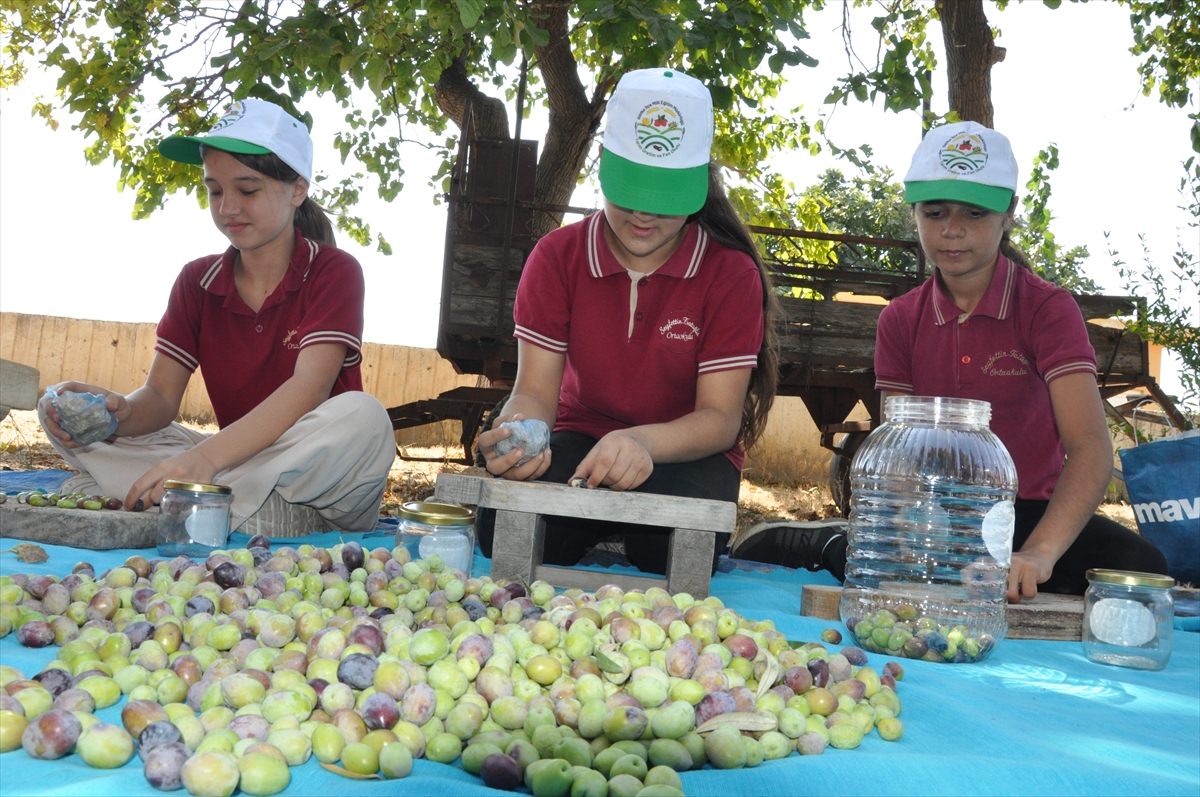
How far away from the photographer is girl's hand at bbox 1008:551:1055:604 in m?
2.46

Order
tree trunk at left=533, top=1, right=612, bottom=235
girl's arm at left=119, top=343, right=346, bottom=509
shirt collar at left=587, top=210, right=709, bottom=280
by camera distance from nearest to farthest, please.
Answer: girl's arm at left=119, top=343, right=346, bottom=509 < shirt collar at left=587, top=210, right=709, bottom=280 < tree trunk at left=533, top=1, right=612, bottom=235

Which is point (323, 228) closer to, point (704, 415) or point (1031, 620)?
point (704, 415)

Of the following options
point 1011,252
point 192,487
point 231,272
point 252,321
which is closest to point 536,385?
point 192,487

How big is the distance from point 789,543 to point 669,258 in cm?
140

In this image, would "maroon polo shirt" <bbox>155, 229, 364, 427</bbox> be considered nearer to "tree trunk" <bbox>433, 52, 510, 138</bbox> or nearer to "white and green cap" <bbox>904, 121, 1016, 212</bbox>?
"white and green cap" <bbox>904, 121, 1016, 212</bbox>

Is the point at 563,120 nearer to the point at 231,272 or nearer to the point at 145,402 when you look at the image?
the point at 231,272

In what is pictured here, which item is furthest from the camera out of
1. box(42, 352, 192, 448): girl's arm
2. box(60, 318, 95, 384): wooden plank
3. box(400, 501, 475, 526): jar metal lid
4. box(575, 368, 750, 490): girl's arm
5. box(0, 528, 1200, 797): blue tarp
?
Answer: box(60, 318, 95, 384): wooden plank

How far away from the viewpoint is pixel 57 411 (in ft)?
10.3

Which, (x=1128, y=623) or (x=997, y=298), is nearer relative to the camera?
(x=1128, y=623)

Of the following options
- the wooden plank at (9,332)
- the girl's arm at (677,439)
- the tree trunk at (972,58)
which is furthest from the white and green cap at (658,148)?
the wooden plank at (9,332)

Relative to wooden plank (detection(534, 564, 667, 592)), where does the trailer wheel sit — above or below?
above

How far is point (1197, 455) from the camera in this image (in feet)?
12.0

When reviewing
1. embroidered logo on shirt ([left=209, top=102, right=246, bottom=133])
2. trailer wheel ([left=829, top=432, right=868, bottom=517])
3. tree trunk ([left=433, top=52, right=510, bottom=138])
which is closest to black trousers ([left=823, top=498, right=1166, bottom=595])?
embroidered logo on shirt ([left=209, top=102, right=246, bottom=133])

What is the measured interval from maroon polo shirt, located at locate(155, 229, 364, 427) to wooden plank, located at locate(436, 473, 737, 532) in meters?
1.18
